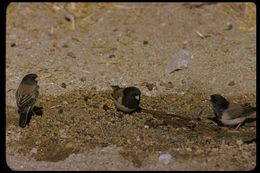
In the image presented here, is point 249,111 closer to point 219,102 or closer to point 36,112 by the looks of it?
point 219,102

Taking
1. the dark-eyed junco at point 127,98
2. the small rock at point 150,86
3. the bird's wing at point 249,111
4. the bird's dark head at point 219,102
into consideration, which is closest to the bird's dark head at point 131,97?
the dark-eyed junco at point 127,98

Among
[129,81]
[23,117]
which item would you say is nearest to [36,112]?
[23,117]

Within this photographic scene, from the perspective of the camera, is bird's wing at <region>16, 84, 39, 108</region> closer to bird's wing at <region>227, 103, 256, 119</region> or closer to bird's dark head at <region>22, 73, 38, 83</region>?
bird's dark head at <region>22, 73, 38, 83</region>

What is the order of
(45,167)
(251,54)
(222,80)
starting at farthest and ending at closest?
(251,54)
(222,80)
(45,167)

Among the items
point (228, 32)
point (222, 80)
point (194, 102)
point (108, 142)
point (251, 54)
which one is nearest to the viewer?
point (108, 142)

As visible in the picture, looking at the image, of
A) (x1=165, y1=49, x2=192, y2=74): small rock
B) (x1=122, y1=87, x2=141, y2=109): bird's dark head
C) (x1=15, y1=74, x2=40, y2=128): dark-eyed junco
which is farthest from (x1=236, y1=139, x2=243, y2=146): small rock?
(x1=15, y1=74, x2=40, y2=128): dark-eyed junco

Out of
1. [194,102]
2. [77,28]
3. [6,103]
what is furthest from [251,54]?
[6,103]

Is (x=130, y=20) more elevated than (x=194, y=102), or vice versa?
(x=130, y=20)

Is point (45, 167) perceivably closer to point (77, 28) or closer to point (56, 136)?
point (56, 136)
